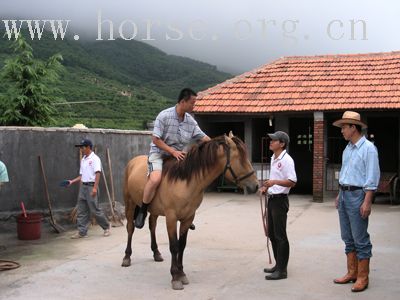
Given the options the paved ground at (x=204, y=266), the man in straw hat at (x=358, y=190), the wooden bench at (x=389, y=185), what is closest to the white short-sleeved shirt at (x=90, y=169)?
the paved ground at (x=204, y=266)

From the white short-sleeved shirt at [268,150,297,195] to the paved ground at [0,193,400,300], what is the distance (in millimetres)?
1097

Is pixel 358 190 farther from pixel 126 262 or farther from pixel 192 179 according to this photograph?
pixel 126 262

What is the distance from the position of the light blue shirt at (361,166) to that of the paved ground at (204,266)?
1213mm

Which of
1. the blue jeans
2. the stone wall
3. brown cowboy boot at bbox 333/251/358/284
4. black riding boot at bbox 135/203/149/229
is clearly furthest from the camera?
the stone wall

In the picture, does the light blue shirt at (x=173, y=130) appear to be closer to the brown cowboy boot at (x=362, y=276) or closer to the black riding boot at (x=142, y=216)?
the black riding boot at (x=142, y=216)

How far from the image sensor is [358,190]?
5.59 meters

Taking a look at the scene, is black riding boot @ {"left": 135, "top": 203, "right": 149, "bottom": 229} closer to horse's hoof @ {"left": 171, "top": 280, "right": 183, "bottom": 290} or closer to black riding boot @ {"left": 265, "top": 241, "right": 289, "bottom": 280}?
horse's hoof @ {"left": 171, "top": 280, "right": 183, "bottom": 290}

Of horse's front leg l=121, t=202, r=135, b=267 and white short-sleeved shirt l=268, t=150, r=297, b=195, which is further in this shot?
horse's front leg l=121, t=202, r=135, b=267

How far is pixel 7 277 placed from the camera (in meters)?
6.34

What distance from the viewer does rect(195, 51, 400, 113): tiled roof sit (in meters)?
15.1

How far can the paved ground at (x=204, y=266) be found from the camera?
5.68 meters

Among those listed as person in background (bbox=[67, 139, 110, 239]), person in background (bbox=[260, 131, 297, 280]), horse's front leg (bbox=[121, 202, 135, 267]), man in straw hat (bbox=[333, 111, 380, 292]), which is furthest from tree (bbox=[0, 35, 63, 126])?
man in straw hat (bbox=[333, 111, 380, 292])

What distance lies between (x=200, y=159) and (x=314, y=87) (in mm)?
11071

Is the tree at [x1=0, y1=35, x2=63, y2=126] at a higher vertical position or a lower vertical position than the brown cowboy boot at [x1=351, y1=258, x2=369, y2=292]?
higher
